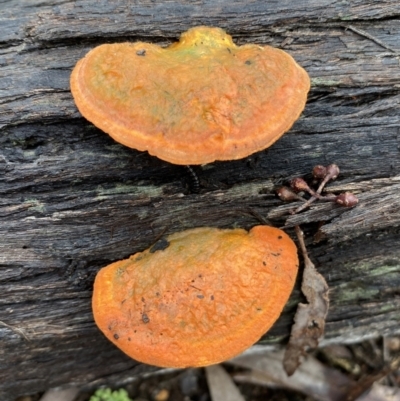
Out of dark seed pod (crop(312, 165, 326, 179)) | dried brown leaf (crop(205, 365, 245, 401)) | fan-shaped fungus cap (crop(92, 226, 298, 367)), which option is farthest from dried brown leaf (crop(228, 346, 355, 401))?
dark seed pod (crop(312, 165, 326, 179))

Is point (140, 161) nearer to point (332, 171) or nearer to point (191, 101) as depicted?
point (191, 101)

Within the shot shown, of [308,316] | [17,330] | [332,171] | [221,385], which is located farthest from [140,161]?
[221,385]

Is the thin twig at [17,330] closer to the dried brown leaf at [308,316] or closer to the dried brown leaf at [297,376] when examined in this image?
the dried brown leaf at [297,376]

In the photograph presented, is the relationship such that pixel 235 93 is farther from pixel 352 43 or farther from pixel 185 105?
pixel 352 43

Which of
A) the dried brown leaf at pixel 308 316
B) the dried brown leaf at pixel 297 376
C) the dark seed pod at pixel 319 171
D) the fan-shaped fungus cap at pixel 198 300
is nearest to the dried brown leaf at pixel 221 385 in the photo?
the dried brown leaf at pixel 297 376

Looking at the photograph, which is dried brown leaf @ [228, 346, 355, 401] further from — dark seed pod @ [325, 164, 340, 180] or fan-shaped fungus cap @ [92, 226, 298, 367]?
dark seed pod @ [325, 164, 340, 180]

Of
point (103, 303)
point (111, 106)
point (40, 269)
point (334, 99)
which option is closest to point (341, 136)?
point (334, 99)
